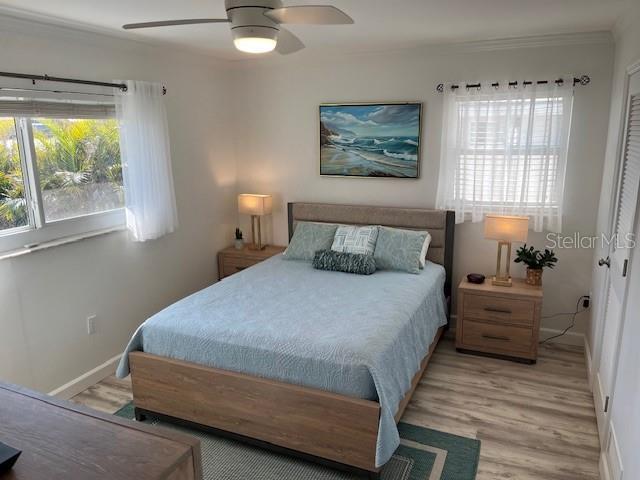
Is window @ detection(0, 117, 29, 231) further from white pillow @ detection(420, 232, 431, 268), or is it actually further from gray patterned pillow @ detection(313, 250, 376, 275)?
white pillow @ detection(420, 232, 431, 268)

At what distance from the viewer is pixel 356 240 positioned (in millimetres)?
3953

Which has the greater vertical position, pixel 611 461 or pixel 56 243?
pixel 56 243

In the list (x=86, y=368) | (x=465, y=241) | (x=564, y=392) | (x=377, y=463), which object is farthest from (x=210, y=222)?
(x=564, y=392)

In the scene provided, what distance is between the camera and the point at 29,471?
0.97 m

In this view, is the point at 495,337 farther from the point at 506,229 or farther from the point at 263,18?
the point at 263,18

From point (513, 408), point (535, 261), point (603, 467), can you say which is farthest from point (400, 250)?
point (603, 467)

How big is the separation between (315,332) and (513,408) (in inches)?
57.4

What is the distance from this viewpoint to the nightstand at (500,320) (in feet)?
11.7

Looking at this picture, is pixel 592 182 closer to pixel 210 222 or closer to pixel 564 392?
pixel 564 392

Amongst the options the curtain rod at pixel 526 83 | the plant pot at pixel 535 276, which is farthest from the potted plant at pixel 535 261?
the curtain rod at pixel 526 83

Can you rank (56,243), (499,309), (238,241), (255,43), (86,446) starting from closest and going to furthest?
1. (86,446)
2. (255,43)
3. (56,243)
4. (499,309)
5. (238,241)

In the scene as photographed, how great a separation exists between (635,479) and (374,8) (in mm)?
2559

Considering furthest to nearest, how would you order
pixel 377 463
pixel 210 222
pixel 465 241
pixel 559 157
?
Answer: pixel 210 222 → pixel 465 241 → pixel 559 157 → pixel 377 463

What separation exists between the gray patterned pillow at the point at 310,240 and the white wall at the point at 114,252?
95cm
